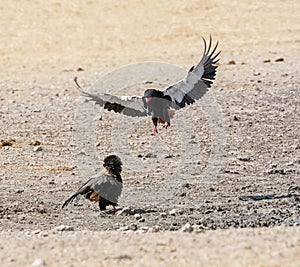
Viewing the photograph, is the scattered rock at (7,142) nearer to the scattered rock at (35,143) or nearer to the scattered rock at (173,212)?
the scattered rock at (35,143)

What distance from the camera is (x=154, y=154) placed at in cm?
1173

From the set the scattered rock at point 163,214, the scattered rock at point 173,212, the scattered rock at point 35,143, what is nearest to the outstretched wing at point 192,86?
the scattered rock at point 35,143

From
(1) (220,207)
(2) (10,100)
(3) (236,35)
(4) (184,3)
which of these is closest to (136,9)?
(4) (184,3)

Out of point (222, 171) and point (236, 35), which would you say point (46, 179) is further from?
point (236, 35)

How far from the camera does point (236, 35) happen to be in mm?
26484

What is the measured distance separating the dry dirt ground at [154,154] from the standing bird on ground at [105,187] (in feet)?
0.51

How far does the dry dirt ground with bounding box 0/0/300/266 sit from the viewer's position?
6160 mm

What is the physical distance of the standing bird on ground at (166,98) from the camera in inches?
441

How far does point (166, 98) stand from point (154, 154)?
85cm

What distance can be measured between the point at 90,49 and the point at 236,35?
13.8ft

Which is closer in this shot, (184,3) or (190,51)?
(190,51)

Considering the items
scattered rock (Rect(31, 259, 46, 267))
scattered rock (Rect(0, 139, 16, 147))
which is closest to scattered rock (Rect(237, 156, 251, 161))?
scattered rock (Rect(0, 139, 16, 147))

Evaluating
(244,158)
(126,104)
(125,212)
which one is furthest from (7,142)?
(125,212)

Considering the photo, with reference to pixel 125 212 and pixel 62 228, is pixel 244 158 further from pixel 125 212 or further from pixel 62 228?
pixel 62 228
